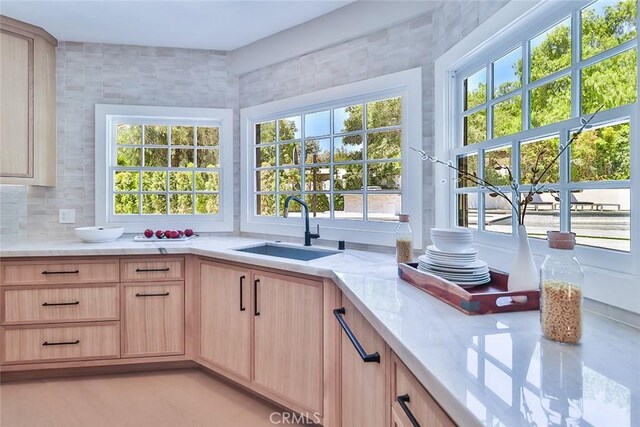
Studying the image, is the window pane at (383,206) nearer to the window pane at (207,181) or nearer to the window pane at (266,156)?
the window pane at (266,156)

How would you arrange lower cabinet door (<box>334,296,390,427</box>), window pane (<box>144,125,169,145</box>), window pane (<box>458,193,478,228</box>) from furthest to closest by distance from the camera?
window pane (<box>144,125,169,145</box>) → window pane (<box>458,193,478,228</box>) → lower cabinet door (<box>334,296,390,427</box>)

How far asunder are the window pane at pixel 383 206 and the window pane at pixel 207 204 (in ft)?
4.66

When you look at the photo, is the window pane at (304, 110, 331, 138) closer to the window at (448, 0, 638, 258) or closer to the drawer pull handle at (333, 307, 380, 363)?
the window at (448, 0, 638, 258)

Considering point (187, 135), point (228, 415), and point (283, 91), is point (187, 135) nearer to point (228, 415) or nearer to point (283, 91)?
point (283, 91)

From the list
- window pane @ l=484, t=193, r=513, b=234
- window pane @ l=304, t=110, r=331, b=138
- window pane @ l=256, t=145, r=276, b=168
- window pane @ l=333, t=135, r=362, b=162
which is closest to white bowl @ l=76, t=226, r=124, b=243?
window pane @ l=256, t=145, r=276, b=168

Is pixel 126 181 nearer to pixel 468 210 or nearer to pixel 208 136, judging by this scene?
pixel 208 136

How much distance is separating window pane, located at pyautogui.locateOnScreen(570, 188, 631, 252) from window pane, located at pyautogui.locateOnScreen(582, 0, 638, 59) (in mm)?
479

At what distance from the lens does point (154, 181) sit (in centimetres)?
312

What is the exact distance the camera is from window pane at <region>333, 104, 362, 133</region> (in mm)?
2518

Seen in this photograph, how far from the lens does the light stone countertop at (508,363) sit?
1.86ft

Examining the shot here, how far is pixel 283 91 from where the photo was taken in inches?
112

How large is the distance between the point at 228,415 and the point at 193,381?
19.8 inches

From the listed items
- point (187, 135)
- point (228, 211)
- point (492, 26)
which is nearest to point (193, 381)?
point (228, 211)

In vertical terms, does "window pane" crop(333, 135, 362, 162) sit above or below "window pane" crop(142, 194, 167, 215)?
above
